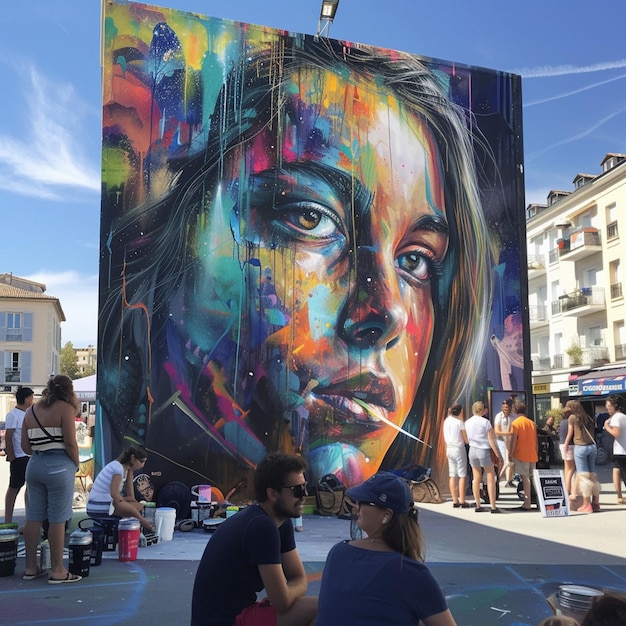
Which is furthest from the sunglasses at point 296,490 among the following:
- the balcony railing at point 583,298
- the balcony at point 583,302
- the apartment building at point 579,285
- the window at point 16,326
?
the window at point 16,326

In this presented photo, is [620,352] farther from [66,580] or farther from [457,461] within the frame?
[66,580]

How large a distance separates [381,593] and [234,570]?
104 cm

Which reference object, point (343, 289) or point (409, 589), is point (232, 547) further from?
point (343, 289)

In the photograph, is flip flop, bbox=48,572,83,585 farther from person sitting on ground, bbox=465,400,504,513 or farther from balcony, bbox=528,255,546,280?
balcony, bbox=528,255,546,280

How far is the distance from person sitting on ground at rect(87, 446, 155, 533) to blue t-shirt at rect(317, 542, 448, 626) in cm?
569

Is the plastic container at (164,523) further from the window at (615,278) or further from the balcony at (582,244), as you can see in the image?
the balcony at (582,244)

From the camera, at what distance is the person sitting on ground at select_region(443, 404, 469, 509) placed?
1185cm

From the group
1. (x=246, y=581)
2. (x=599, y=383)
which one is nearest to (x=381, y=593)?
(x=246, y=581)

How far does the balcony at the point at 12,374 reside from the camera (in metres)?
56.2

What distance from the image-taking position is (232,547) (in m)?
3.47

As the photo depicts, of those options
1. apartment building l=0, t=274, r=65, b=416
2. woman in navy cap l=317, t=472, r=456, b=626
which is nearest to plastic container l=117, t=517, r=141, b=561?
woman in navy cap l=317, t=472, r=456, b=626

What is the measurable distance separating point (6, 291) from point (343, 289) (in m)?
52.4

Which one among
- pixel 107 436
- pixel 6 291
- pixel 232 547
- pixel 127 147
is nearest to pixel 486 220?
pixel 127 147

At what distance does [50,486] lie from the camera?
6.41 metres
